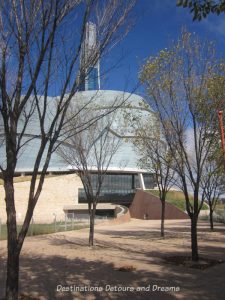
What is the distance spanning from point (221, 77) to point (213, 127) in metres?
1.70

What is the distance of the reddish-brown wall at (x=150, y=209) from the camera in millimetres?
55688

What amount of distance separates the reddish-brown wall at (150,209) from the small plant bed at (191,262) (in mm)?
41529

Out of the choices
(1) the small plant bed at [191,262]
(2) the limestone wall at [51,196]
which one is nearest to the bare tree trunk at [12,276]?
(1) the small plant bed at [191,262]

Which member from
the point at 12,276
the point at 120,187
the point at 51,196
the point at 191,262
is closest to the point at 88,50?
the point at 12,276

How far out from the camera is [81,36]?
727cm

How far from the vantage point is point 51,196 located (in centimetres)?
6006

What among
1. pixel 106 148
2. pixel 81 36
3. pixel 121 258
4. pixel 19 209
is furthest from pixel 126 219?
pixel 81 36

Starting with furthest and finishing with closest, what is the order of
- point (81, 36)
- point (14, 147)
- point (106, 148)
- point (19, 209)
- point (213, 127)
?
point (19, 209), point (106, 148), point (213, 127), point (81, 36), point (14, 147)

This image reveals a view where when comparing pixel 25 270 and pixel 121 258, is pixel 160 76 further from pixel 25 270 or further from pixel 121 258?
pixel 25 270

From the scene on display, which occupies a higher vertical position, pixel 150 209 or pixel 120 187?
pixel 120 187

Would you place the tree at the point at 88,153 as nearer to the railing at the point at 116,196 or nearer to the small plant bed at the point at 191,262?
the small plant bed at the point at 191,262

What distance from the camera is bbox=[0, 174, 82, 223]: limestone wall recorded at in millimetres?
55781

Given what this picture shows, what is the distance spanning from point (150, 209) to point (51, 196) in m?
14.3

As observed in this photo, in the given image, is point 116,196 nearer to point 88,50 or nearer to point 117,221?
point 117,221
